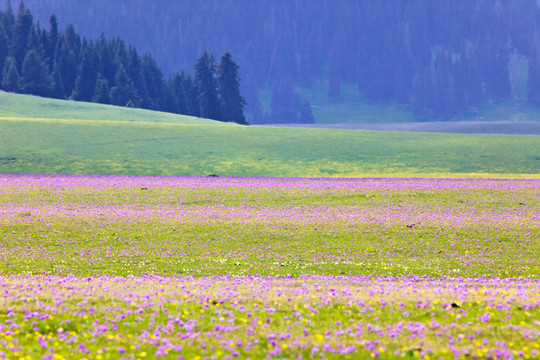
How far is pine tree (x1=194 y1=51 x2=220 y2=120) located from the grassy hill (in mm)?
61041

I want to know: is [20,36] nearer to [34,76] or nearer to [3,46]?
[3,46]

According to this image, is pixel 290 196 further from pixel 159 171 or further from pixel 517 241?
pixel 159 171

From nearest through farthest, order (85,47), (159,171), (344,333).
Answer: (344,333) → (159,171) → (85,47)

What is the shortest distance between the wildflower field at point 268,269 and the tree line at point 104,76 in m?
113

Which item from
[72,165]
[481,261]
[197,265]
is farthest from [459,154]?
[197,265]

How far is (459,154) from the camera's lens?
7931 centimetres

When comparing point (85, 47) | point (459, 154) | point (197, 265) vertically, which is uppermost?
point (85, 47)

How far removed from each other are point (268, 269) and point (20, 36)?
566 feet

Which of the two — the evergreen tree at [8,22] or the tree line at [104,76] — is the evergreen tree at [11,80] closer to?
the tree line at [104,76]

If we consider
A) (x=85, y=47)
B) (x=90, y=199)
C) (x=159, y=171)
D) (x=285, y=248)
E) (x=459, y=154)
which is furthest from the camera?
(x=85, y=47)

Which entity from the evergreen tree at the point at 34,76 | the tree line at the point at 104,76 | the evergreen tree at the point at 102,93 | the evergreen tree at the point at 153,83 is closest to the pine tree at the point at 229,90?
the tree line at the point at 104,76

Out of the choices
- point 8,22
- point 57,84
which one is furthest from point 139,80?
point 8,22

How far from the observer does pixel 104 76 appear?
16762 centimetres

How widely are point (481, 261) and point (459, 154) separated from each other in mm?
59239
